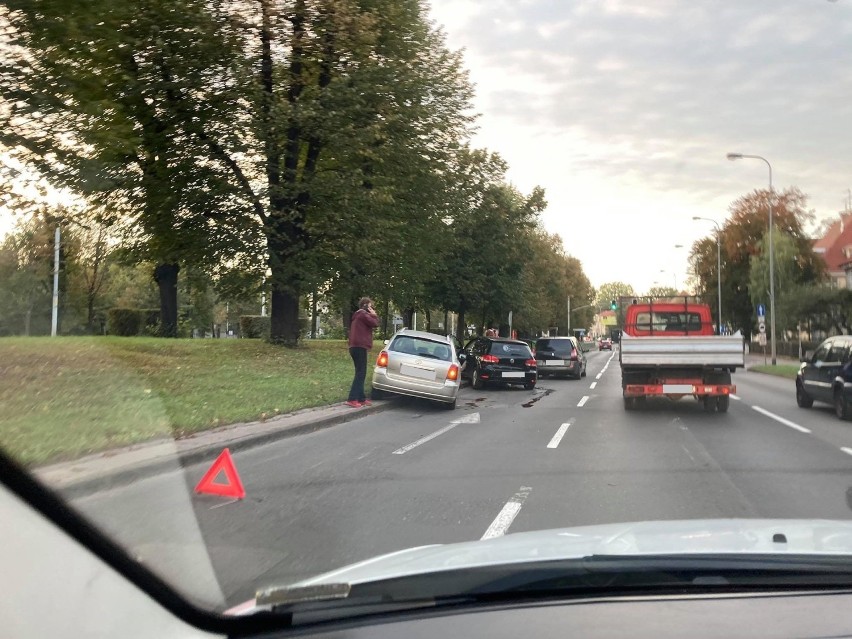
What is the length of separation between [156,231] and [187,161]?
98.1 inches

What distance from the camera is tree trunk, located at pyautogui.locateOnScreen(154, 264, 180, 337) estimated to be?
28500 millimetres

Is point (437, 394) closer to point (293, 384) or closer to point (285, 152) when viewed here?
point (293, 384)

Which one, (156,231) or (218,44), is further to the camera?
(156,231)

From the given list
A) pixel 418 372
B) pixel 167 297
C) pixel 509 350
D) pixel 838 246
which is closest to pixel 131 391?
pixel 418 372

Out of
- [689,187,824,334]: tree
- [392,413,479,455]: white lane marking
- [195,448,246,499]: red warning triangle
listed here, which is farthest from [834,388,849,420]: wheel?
[689,187,824,334]: tree

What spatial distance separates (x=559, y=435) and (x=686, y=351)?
423cm

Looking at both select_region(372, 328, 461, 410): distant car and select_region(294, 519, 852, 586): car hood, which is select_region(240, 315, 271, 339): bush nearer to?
select_region(372, 328, 461, 410): distant car

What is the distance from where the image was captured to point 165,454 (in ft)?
26.3

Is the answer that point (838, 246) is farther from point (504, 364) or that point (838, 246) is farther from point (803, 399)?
point (803, 399)

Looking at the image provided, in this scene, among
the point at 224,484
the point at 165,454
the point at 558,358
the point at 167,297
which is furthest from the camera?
the point at 167,297

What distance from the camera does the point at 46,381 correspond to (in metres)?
11.6

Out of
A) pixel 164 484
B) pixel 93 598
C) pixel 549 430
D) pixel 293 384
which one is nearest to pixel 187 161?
pixel 293 384

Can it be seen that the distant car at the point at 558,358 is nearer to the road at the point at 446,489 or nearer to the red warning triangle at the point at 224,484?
the road at the point at 446,489

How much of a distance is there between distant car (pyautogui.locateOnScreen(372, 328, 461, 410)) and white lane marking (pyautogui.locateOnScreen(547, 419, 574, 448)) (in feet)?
9.41
